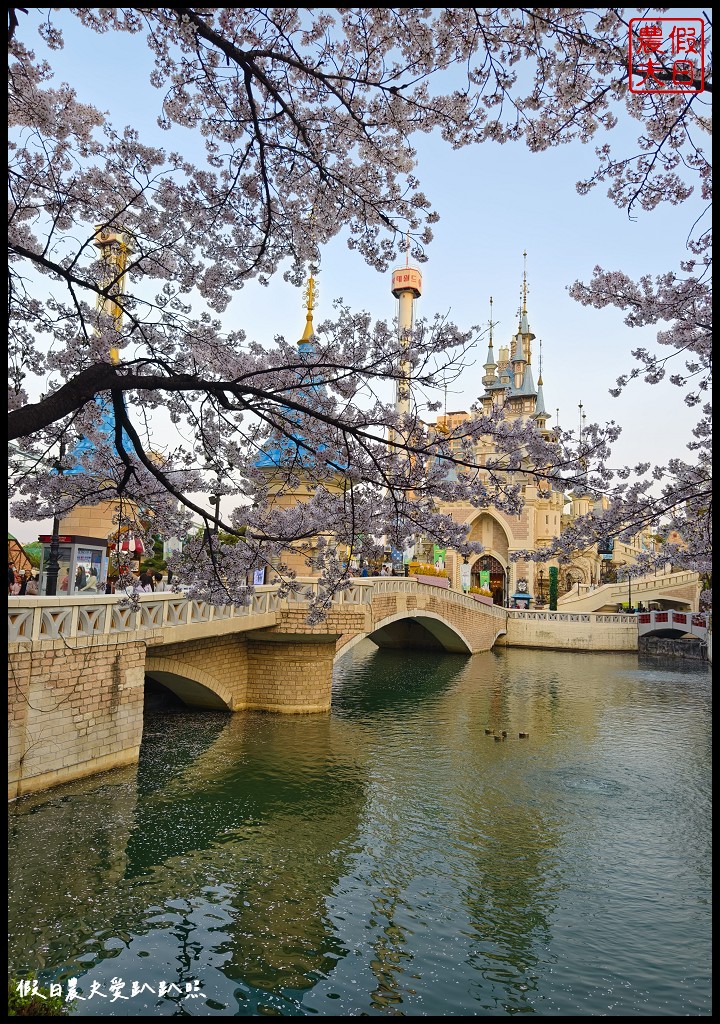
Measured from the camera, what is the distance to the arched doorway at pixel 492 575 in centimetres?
5825

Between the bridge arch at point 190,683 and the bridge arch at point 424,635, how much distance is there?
1291 cm

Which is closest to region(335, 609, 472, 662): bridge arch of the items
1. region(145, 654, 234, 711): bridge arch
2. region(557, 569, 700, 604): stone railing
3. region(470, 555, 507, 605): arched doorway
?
region(145, 654, 234, 711): bridge arch

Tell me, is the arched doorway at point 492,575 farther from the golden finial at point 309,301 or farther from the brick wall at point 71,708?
the brick wall at point 71,708

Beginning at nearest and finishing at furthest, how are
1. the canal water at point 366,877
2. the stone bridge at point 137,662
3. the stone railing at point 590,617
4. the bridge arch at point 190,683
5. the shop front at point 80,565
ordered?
the canal water at point 366,877
the stone bridge at point 137,662
the shop front at point 80,565
the bridge arch at point 190,683
the stone railing at point 590,617

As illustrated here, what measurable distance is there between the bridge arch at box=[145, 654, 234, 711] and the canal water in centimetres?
79

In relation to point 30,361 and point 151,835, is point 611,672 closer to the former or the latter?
point 151,835

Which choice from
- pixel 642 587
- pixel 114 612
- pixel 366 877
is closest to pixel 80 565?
pixel 114 612

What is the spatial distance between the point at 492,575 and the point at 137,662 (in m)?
47.5

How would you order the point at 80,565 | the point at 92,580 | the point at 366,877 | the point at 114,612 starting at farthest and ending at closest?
1. the point at 92,580
2. the point at 80,565
3. the point at 114,612
4. the point at 366,877

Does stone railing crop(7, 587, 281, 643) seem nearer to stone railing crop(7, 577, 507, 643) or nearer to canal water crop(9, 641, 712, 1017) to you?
stone railing crop(7, 577, 507, 643)

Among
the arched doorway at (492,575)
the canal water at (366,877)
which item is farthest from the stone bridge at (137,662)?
the arched doorway at (492,575)

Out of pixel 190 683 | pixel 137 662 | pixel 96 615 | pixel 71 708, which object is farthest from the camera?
pixel 190 683

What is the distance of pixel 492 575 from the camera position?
5919 cm

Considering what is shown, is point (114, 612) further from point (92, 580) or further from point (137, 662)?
point (92, 580)
